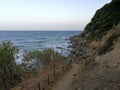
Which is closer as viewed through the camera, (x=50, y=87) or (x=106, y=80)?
(x=106, y=80)

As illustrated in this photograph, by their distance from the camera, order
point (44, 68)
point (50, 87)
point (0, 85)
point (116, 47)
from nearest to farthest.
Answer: point (50, 87), point (0, 85), point (116, 47), point (44, 68)

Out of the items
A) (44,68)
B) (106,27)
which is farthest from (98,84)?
(106,27)

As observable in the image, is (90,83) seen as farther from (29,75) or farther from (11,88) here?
(29,75)

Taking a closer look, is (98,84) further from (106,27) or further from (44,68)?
(106,27)

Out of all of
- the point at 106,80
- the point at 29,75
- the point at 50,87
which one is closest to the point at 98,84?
the point at 106,80

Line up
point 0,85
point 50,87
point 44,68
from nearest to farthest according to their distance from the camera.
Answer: point 50,87 → point 0,85 → point 44,68

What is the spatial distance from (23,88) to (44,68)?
42.0ft

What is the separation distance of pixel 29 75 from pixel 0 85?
6.82 meters

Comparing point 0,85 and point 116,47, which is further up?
point 116,47

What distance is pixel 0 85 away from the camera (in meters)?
23.8

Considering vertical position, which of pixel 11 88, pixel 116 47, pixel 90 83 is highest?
pixel 116 47

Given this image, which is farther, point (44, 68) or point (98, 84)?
point (44, 68)

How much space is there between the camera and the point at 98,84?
16922 mm

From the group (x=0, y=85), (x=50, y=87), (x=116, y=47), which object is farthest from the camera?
(x=116, y=47)
